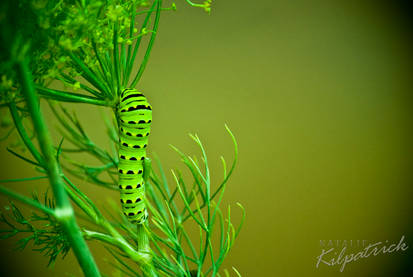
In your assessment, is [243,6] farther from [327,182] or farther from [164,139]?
[327,182]

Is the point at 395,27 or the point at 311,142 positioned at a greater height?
the point at 395,27

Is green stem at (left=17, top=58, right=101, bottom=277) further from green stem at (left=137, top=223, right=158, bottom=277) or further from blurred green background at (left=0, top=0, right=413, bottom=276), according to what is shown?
blurred green background at (left=0, top=0, right=413, bottom=276)

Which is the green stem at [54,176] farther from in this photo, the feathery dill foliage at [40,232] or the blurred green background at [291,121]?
the blurred green background at [291,121]

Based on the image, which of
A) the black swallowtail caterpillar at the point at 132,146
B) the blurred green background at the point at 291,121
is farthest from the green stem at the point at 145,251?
the blurred green background at the point at 291,121

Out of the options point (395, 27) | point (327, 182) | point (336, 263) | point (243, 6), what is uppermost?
point (243, 6)

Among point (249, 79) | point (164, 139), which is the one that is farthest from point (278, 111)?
point (164, 139)

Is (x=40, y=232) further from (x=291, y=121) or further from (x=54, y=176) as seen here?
(x=291, y=121)
